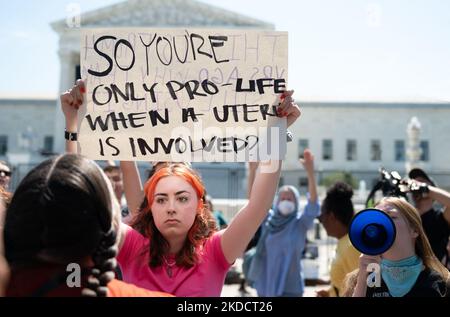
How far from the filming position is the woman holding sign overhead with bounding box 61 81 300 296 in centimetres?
187

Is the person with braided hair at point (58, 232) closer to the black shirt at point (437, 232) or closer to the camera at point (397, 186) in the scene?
the camera at point (397, 186)

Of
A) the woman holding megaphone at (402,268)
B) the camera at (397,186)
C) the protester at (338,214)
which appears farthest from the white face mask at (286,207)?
the woman holding megaphone at (402,268)

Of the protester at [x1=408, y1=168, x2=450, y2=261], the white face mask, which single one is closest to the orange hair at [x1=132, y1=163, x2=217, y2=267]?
the protester at [x1=408, y1=168, x2=450, y2=261]

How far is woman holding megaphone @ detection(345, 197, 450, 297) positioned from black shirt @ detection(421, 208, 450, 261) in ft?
6.60

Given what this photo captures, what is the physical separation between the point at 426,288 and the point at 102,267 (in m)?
1.15

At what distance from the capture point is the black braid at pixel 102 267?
4.12 ft

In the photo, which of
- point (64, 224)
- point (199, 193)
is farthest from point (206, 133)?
point (64, 224)

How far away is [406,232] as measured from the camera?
80.5 inches

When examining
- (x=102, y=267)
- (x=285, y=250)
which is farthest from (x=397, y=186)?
(x=102, y=267)

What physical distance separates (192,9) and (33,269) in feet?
151

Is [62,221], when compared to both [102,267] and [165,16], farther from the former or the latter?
[165,16]

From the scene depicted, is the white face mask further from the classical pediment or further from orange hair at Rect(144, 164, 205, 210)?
the classical pediment

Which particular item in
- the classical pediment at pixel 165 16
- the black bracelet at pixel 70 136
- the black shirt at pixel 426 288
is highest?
the classical pediment at pixel 165 16
